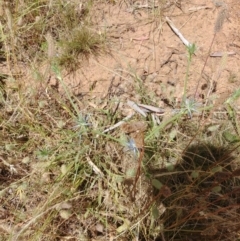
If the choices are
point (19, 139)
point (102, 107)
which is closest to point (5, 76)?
point (19, 139)

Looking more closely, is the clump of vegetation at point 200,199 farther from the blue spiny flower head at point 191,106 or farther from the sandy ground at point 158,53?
the sandy ground at point 158,53

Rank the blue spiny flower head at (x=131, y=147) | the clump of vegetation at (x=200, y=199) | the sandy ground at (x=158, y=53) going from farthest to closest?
the sandy ground at (x=158, y=53) → the blue spiny flower head at (x=131, y=147) → the clump of vegetation at (x=200, y=199)

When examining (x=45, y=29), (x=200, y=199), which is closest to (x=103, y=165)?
(x=200, y=199)

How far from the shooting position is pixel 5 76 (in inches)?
76.7

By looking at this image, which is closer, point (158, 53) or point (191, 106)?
point (191, 106)

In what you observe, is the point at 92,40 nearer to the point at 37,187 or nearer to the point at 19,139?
the point at 19,139

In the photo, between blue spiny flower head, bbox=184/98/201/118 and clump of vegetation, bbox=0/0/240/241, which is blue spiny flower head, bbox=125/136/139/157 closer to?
clump of vegetation, bbox=0/0/240/241

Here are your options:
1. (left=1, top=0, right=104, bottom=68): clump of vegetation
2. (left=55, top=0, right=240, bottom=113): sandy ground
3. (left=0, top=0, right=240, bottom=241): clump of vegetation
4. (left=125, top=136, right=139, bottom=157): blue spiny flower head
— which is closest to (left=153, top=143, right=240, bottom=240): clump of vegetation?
(left=0, top=0, right=240, bottom=241): clump of vegetation

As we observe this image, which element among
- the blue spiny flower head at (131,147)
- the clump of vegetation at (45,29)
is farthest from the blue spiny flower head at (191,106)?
the clump of vegetation at (45,29)

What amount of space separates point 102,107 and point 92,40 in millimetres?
352

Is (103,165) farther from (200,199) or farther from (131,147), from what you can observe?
(200,199)

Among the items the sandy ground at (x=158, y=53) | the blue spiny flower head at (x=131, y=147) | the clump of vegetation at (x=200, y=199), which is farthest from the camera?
the sandy ground at (x=158, y=53)

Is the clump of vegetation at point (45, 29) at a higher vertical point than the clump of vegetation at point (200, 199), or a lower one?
higher

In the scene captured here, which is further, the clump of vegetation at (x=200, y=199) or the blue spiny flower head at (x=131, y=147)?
the blue spiny flower head at (x=131, y=147)
